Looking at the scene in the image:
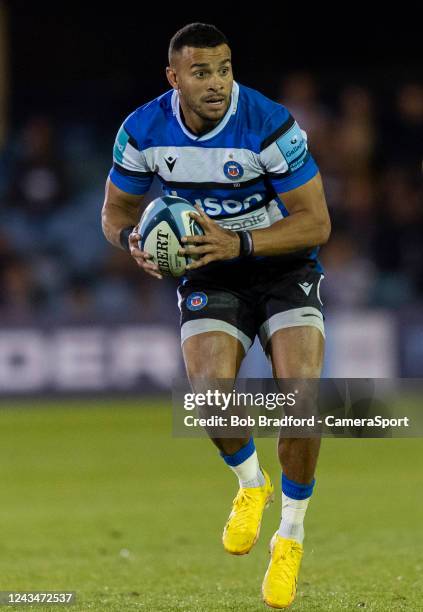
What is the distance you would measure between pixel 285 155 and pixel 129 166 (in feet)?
2.72

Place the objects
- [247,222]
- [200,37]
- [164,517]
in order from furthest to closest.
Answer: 1. [164,517]
2. [247,222]
3. [200,37]

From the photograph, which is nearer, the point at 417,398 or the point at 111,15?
the point at 417,398

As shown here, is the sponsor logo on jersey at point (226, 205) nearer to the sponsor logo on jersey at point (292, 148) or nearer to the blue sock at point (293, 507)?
the sponsor logo on jersey at point (292, 148)

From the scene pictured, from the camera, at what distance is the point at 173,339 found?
46.7ft

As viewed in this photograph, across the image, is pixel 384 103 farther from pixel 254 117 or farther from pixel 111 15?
pixel 254 117

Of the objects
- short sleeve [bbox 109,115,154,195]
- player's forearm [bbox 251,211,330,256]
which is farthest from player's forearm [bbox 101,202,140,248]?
player's forearm [bbox 251,211,330,256]

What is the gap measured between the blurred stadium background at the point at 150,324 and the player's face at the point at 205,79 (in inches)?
93.3

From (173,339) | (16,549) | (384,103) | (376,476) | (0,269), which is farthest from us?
(384,103)

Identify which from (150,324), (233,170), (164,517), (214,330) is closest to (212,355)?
(214,330)

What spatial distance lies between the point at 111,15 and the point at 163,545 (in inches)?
416

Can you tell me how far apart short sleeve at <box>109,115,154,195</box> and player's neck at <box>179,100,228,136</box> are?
272mm

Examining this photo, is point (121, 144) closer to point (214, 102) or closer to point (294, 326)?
point (214, 102)

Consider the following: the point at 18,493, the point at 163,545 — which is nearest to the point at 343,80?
the point at 18,493

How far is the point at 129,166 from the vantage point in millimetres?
6348
